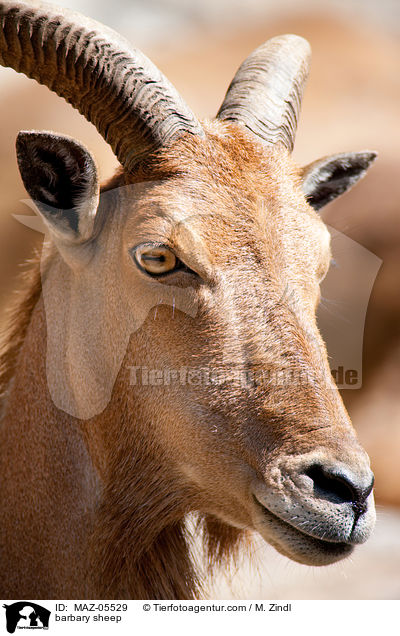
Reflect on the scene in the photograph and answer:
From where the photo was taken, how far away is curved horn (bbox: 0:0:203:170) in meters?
3.80

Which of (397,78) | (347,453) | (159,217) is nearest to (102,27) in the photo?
(159,217)

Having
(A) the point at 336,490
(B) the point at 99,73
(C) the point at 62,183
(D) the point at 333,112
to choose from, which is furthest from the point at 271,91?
(D) the point at 333,112

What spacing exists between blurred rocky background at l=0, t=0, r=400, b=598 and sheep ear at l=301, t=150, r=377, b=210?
3.15 m

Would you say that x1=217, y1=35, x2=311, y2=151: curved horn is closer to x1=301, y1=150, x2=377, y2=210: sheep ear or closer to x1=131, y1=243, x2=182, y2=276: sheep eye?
x1=301, y1=150, x2=377, y2=210: sheep ear

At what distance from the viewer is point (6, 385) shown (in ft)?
14.9

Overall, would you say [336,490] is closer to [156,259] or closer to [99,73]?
[156,259]

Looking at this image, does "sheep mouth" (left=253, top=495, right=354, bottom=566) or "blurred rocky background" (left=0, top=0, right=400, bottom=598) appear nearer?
"sheep mouth" (left=253, top=495, right=354, bottom=566)

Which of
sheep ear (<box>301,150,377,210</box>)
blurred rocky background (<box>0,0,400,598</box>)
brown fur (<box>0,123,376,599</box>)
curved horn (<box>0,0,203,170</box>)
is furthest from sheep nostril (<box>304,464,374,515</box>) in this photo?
blurred rocky background (<box>0,0,400,598</box>)

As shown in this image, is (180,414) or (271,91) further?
(271,91)

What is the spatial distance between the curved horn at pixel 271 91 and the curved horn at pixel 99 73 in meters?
0.51

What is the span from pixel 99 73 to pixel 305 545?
2.52m

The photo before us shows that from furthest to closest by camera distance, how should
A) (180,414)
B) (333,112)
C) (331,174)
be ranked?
(333,112), (331,174), (180,414)

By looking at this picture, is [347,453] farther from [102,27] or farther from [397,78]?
[397,78]
